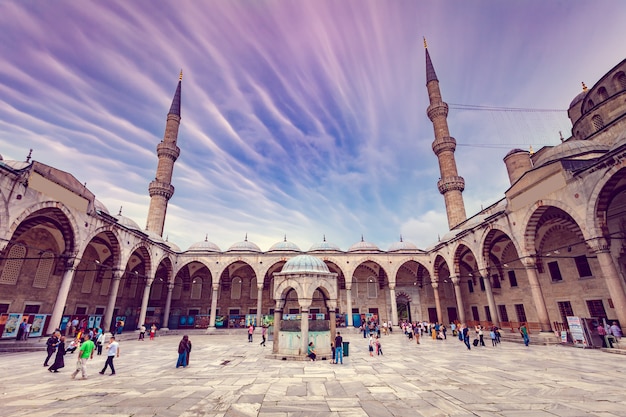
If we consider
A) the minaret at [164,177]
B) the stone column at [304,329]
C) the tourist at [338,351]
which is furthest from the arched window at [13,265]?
the tourist at [338,351]

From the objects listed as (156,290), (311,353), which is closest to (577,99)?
(311,353)

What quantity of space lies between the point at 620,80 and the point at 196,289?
3823 cm

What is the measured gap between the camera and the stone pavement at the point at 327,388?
5234 millimetres

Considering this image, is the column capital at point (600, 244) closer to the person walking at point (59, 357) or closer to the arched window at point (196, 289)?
the person walking at point (59, 357)

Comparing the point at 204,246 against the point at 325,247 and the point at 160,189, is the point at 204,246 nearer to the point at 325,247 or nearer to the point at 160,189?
the point at 160,189

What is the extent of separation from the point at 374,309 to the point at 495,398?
24.9 meters

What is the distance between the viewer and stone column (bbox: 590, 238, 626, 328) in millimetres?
11844

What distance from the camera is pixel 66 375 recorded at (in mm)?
8289

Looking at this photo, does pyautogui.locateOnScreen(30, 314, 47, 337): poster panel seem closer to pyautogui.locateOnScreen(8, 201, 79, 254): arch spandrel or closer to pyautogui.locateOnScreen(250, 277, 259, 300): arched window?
pyautogui.locateOnScreen(8, 201, 79, 254): arch spandrel

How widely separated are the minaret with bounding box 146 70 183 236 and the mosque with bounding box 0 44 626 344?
0.14 metres

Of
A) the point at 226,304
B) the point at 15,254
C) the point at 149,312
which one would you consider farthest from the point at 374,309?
the point at 15,254

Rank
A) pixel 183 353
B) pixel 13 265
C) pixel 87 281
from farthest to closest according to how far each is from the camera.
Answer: pixel 87 281, pixel 13 265, pixel 183 353

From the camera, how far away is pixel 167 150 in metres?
32.2

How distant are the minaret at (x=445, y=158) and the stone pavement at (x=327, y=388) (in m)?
20.6
